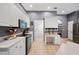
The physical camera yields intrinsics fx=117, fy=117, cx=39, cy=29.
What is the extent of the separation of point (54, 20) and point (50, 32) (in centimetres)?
94

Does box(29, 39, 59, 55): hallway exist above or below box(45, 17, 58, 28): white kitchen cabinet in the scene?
below

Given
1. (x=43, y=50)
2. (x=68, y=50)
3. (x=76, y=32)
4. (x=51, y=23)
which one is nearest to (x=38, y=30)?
(x=51, y=23)

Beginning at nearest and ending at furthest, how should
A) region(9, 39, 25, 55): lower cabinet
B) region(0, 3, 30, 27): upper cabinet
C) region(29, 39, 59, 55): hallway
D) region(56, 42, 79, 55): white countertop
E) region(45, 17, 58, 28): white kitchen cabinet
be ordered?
region(56, 42, 79, 55): white countertop → region(9, 39, 25, 55): lower cabinet → region(0, 3, 30, 27): upper cabinet → region(29, 39, 59, 55): hallway → region(45, 17, 58, 28): white kitchen cabinet

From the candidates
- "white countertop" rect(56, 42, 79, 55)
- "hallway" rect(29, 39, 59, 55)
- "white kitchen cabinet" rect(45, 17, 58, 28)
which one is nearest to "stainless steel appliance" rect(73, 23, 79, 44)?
"white kitchen cabinet" rect(45, 17, 58, 28)

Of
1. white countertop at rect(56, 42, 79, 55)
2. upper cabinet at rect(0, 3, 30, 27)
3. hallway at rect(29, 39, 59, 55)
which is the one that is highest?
upper cabinet at rect(0, 3, 30, 27)

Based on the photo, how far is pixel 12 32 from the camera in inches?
156

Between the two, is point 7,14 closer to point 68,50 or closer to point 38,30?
point 68,50

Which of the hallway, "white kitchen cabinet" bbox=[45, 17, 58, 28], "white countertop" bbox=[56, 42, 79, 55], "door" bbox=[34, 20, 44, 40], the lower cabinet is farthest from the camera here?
"door" bbox=[34, 20, 44, 40]

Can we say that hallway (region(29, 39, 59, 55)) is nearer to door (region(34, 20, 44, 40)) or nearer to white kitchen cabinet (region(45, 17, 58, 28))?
white kitchen cabinet (region(45, 17, 58, 28))

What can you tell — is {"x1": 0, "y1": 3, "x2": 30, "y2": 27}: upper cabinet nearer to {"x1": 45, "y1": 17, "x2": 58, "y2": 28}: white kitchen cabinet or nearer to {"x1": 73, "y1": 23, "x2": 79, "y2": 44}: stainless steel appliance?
{"x1": 45, "y1": 17, "x2": 58, "y2": 28}: white kitchen cabinet

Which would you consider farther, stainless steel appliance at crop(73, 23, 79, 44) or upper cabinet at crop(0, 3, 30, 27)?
stainless steel appliance at crop(73, 23, 79, 44)

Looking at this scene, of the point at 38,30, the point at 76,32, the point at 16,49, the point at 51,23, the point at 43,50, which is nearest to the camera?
the point at 16,49

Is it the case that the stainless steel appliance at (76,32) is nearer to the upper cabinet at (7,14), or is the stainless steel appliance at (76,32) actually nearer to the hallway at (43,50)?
the hallway at (43,50)
